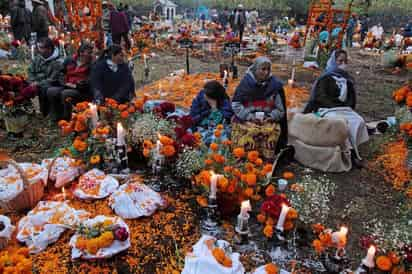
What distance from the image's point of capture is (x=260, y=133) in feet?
14.6

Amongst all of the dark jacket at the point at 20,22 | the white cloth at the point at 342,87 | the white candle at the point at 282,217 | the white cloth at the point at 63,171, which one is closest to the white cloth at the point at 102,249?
the white cloth at the point at 63,171

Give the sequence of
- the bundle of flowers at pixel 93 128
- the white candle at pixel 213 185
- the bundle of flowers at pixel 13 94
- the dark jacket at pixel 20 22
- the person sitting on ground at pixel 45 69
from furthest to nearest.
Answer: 1. the dark jacket at pixel 20 22
2. the person sitting on ground at pixel 45 69
3. the bundle of flowers at pixel 13 94
4. the bundle of flowers at pixel 93 128
5. the white candle at pixel 213 185

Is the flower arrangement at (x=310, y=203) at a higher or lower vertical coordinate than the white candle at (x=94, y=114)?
lower

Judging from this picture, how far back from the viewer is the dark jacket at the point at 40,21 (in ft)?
33.8

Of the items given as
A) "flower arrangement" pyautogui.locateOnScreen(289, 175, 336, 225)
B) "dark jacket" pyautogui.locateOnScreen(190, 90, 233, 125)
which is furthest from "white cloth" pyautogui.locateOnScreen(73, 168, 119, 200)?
"flower arrangement" pyautogui.locateOnScreen(289, 175, 336, 225)

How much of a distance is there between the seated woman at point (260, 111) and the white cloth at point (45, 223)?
2.32 m

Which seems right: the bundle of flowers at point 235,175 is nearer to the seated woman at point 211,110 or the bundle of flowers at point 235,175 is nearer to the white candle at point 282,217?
the white candle at point 282,217

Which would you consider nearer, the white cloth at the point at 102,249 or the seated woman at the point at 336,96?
the white cloth at the point at 102,249

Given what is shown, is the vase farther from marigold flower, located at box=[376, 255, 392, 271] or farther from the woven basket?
marigold flower, located at box=[376, 255, 392, 271]

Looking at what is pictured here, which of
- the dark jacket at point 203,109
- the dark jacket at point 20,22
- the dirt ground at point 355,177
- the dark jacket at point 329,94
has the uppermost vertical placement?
the dark jacket at point 20,22

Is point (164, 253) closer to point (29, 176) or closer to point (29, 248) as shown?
point (29, 248)

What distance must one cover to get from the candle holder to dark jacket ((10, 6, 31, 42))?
35.2 feet

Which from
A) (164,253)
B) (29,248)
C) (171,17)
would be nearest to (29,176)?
(29,248)

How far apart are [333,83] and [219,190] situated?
3.19 metres
